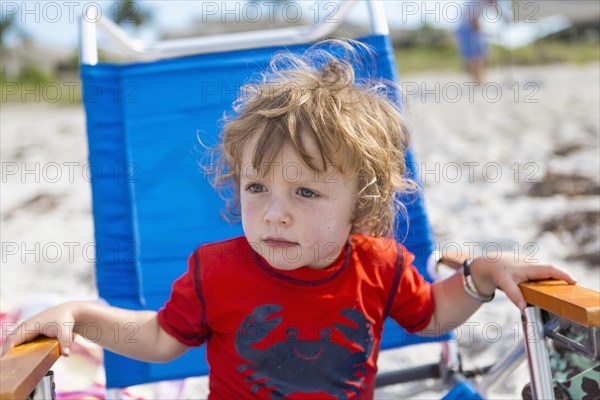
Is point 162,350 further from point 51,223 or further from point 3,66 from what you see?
point 3,66

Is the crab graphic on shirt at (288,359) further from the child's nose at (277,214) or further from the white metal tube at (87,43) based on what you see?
the white metal tube at (87,43)

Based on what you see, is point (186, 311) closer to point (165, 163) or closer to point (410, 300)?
point (410, 300)

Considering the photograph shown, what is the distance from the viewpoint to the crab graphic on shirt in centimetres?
152

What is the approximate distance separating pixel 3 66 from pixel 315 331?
1103 inches

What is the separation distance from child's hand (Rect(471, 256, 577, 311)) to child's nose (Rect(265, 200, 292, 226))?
49 cm

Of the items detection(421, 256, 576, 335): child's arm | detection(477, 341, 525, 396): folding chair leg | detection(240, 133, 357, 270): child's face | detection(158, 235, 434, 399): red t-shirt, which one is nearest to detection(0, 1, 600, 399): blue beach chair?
detection(477, 341, 525, 396): folding chair leg

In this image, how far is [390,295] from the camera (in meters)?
1.62

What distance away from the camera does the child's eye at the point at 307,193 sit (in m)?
1.41

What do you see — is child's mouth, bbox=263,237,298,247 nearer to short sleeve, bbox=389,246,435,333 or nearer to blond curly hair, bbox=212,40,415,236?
blond curly hair, bbox=212,40,415,236

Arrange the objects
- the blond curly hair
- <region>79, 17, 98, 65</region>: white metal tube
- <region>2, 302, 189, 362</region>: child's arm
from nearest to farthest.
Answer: <region>2, 302, 189, 362</region>: child's arm, the blond curly hair, <region>79, 17, 98, 65</region>: white metal tube

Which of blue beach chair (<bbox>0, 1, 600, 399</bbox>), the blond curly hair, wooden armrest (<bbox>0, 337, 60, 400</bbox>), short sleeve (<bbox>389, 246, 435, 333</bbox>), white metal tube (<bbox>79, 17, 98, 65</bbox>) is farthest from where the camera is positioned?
white metal tube (<bbox>79, 17, 98, 65</bbox>)

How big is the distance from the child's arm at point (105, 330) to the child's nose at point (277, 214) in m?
0.38

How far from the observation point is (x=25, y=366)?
1.12m

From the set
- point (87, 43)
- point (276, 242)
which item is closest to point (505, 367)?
point (276, 242)
